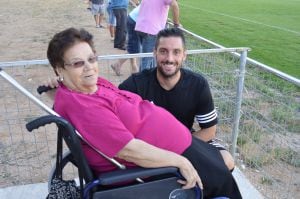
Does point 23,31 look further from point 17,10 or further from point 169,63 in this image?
point 169,63

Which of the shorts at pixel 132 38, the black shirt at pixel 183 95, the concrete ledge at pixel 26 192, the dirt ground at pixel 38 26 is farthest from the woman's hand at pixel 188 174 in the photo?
the dirt ground at pixel 38 26

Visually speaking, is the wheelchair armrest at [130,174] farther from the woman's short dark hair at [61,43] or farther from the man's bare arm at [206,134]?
the man's bare arm at [206,134]

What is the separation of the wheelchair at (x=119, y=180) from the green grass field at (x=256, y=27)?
7562mm

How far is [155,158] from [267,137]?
2.17 m

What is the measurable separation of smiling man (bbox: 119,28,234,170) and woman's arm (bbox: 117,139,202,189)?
2.64 feet

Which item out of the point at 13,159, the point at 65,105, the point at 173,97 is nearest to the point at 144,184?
the point at 65,105

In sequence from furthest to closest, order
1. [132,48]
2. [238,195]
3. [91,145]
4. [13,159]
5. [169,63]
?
[132,48] < [13,159] < [169,63] < [238,195] < [91,145]

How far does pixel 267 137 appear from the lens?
13.3 ft

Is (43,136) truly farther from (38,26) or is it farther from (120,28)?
(38,26)

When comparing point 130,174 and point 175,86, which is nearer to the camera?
point 130,174

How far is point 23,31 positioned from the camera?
13.0 meters

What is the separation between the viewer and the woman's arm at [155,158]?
218 centimetres

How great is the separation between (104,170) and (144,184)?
0.82 feet

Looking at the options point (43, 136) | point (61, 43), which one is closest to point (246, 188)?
point (61, 43)
